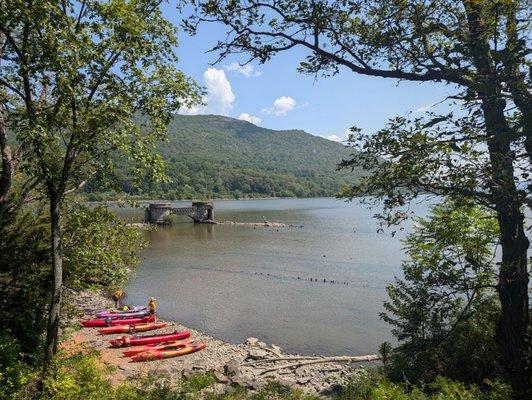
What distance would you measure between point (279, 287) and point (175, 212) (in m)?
61.3

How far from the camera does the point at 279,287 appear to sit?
37188 millimetres

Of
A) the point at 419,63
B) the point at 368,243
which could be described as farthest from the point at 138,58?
the point at 368,243

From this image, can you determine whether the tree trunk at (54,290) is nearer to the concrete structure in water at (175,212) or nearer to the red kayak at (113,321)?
the red kayak at (113,321)

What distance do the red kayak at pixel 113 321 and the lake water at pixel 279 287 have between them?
2945 millimetres

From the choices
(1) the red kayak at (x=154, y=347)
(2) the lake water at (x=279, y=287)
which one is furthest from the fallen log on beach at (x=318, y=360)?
(1) the red kayak at (x=154, y=347)

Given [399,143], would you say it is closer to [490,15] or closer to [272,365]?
[490,15]

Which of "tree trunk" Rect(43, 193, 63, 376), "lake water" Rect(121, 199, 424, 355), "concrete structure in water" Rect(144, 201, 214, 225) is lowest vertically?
"lake water" Rect(121, 199, 424, 355)

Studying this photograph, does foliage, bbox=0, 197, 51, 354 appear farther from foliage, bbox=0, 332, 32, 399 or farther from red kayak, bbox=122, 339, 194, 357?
red kayak, bbox=122, 339, 194, 357

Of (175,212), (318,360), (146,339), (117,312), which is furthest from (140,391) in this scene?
(175,212)

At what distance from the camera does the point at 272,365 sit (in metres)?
20.2

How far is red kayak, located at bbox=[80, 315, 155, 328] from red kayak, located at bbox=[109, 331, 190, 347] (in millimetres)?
2067

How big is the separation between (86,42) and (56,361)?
257 inches

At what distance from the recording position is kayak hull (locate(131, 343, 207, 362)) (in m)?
20.1

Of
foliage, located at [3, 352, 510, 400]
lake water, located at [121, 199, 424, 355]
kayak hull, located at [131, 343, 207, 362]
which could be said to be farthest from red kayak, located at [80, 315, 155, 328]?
foliage, located at [3, 352, 510, 400]
